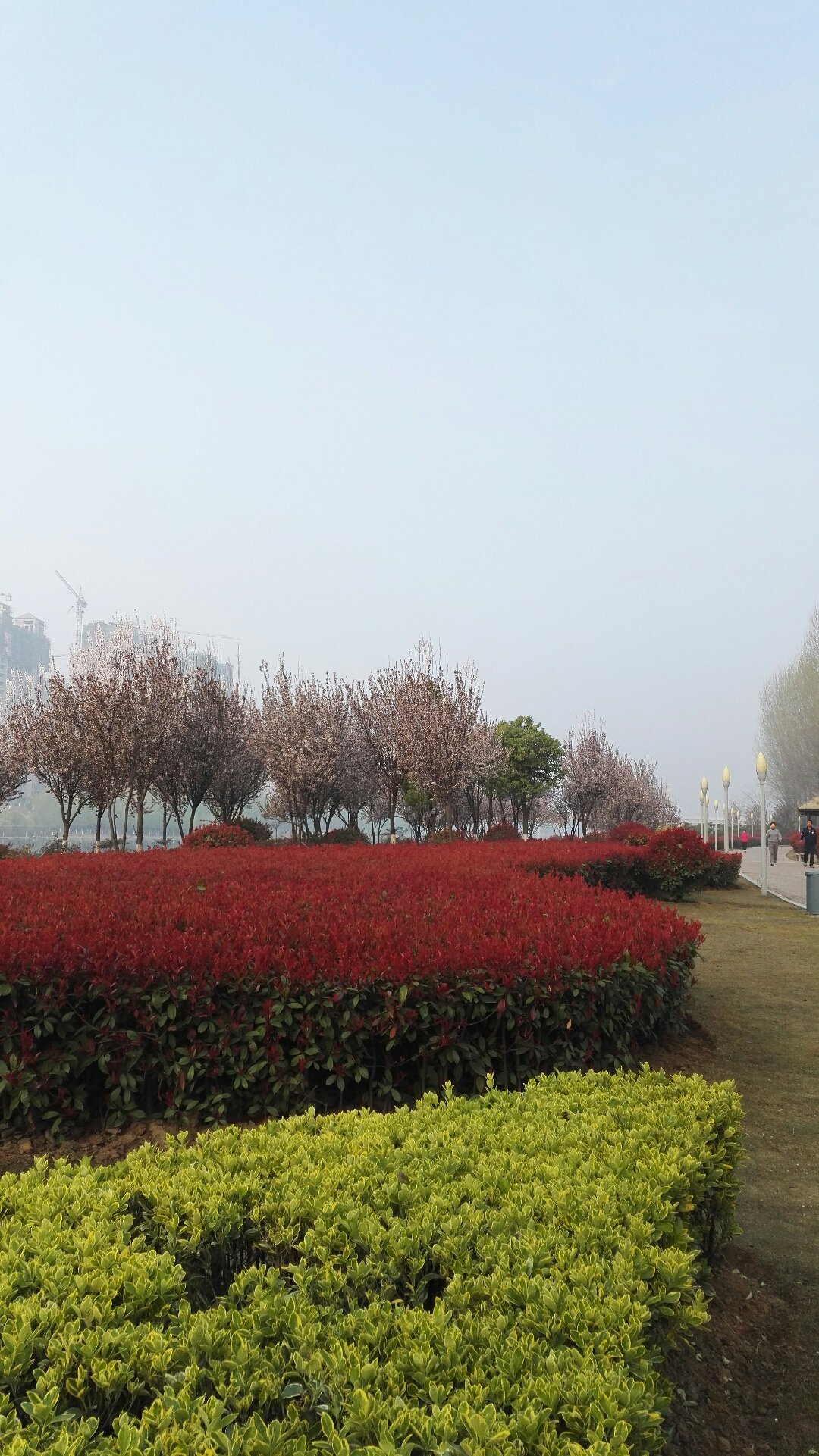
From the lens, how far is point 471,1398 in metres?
1.77

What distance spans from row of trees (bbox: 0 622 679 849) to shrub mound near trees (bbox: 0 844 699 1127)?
75.7 ft

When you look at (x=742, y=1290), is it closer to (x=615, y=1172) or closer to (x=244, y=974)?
(x=615, y=1172)

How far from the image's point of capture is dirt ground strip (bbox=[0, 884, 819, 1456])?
2789 mm

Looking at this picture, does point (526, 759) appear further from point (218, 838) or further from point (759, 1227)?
point (759, 1227)

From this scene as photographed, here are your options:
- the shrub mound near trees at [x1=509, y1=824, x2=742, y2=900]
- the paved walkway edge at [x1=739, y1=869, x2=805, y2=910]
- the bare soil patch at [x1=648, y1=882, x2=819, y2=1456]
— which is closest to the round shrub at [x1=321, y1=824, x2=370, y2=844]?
the paved walkway edge at [x1=739, y1=869, x2=805, y2=910]

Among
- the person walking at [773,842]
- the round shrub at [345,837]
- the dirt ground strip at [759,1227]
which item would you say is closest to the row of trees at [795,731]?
the person walking at [773,842]

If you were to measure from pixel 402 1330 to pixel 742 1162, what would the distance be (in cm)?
337

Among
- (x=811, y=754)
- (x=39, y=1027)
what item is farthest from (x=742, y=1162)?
(x=811, y=754)

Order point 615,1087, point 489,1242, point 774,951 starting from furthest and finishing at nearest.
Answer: point 774,951 → point 615,1087 → point 489,1242

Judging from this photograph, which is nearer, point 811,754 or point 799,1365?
point 799,1365

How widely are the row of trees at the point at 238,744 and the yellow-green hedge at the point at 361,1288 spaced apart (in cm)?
2535

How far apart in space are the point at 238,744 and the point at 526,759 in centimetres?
1471

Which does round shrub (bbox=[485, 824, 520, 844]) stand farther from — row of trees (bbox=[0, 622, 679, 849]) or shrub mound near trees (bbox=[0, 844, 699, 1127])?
shrub mound near trees (bbox=[0, 844, 699, 1127])

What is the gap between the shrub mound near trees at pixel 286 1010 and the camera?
465 centimetres
